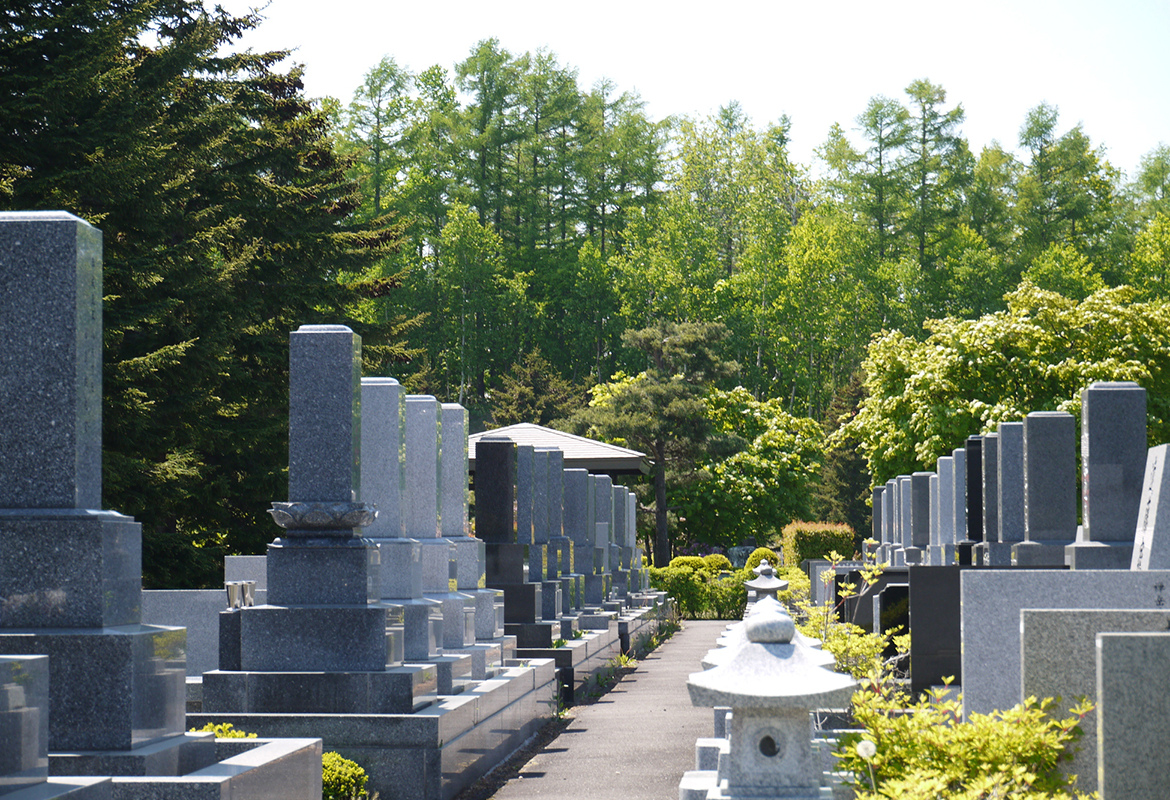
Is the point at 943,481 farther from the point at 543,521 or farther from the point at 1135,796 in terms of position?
the point at 1135,796

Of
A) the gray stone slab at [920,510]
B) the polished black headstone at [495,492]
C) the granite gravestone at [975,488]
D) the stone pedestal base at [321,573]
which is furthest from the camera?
the gray stone slab at [920,510]

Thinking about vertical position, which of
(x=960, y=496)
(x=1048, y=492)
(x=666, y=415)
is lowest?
(x=960, y=496)

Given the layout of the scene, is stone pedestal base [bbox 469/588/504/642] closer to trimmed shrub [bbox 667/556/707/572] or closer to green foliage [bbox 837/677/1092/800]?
green foliage [bbox 837/677/1092/800]

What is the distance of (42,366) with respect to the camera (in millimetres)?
6359

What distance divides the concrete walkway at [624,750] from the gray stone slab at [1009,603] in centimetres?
254

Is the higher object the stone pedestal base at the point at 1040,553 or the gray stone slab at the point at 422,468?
the gray stone slab at the point at 422,468

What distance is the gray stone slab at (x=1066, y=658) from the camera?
637 cm

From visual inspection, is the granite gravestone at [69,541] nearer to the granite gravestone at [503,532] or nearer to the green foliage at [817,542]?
the granite gravestone at [503,532]

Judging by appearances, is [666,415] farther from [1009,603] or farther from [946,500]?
[1009,603]

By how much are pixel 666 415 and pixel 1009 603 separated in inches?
1436

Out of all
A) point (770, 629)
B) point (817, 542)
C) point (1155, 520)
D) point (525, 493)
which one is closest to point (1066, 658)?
point (770, 629)

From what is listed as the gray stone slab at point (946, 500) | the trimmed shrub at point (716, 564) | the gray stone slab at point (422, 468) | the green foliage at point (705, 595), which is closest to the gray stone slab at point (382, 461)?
the gray stone slab at point (422, 468)

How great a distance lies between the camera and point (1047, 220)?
59.5 m

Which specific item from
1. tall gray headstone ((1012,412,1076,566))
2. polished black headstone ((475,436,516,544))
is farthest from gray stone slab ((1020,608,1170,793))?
polished black headstone ((475,436,516,544))
